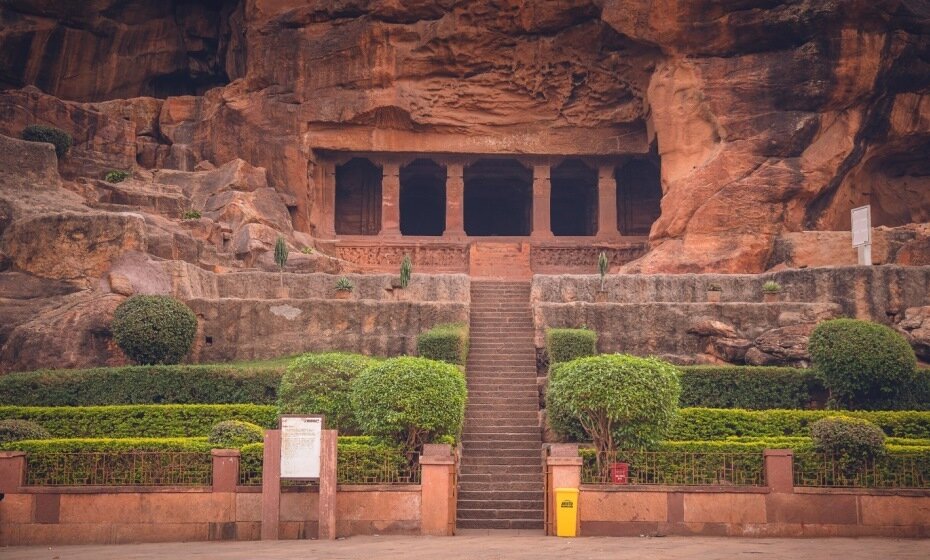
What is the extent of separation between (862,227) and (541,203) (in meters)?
11.9

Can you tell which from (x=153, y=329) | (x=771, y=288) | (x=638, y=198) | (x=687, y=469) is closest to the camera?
(x=687, y=469)

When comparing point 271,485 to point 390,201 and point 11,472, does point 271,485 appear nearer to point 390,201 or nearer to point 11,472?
point 11,472

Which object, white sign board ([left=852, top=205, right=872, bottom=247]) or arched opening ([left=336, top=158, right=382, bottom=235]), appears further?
arched opening ([left=336, top=158, right=382, bottom=235])

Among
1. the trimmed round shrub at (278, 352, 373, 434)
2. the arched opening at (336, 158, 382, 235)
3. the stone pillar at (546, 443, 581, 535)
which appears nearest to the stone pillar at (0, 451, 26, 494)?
the trimmed round shrub at (278, 352, 373, 434)

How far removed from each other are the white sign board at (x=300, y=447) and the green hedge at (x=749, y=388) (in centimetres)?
780

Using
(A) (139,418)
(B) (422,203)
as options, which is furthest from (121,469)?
(B) (422,203)

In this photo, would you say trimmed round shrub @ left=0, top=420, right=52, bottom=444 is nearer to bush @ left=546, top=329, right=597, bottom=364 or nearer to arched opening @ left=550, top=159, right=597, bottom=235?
bush @ left=546, top=329, right=597, bottom=364

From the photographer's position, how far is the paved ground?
42.9 ft

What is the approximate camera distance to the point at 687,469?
51.5 ft

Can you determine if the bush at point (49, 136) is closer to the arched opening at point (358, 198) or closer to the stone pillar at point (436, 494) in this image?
the arched opening at point (358, 198)

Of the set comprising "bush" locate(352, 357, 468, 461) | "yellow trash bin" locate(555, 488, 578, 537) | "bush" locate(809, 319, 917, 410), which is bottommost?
"yellow trash bin" locate(555, 488, 578, 537)

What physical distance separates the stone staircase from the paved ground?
6.09 ft

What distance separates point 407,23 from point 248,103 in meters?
5.45

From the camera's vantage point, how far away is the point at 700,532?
15.3 metres
